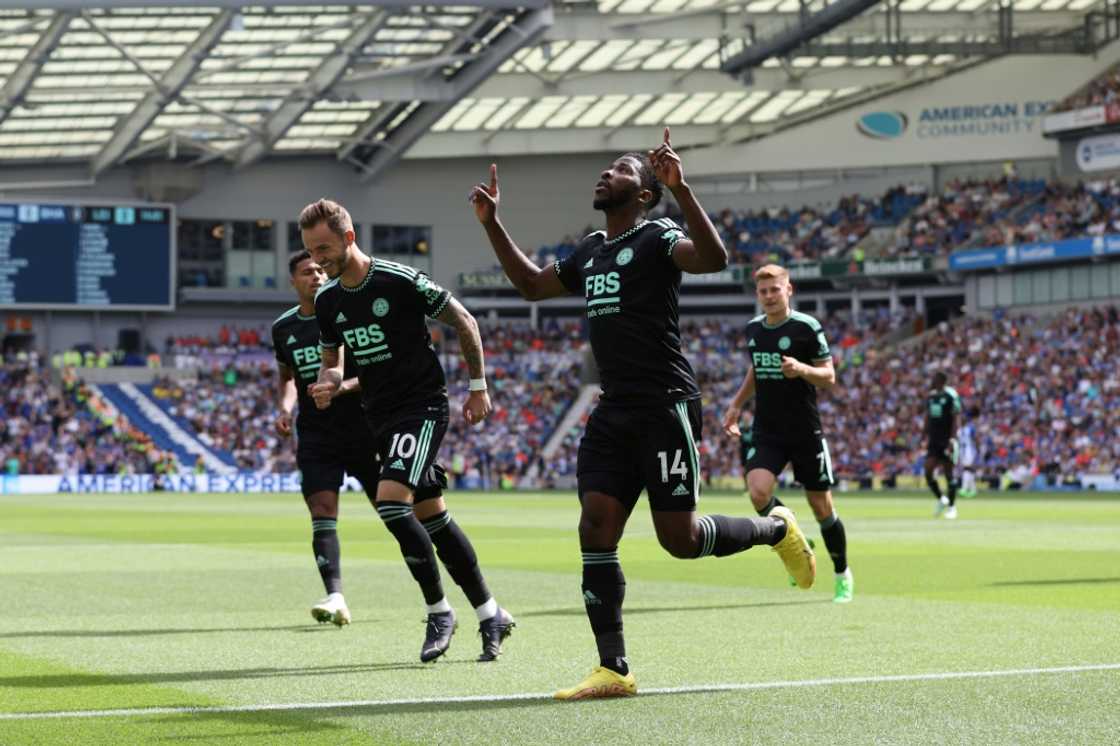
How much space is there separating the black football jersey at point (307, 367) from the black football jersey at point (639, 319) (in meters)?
4.28

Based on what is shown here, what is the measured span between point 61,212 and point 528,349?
19154 mm

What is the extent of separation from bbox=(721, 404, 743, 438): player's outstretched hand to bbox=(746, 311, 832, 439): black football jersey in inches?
7.6

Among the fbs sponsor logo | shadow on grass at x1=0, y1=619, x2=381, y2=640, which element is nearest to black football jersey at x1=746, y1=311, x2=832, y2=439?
shadow on grass at x1=0, y1=619, x2=381, y2=640

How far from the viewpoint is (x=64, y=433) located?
61875 millimetres

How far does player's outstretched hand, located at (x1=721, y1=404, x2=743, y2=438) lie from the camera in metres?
12.7

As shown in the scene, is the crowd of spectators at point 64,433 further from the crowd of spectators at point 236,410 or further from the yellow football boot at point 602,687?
the yellow football boot at point 602,687

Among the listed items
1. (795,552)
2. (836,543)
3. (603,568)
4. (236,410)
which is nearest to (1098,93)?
(236,410)

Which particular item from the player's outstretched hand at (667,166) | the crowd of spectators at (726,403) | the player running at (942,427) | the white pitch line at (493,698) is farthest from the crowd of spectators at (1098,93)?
the player's outstretched hand at (667,166)

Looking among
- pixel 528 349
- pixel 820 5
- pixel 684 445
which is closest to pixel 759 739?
pixel 684 445

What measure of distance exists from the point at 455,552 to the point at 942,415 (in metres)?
20.8

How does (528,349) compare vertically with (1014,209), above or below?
below

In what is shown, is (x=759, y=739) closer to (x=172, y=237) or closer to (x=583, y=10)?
(x=583, y=10)

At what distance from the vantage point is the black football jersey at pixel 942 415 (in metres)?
29.2

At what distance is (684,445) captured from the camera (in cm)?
774
